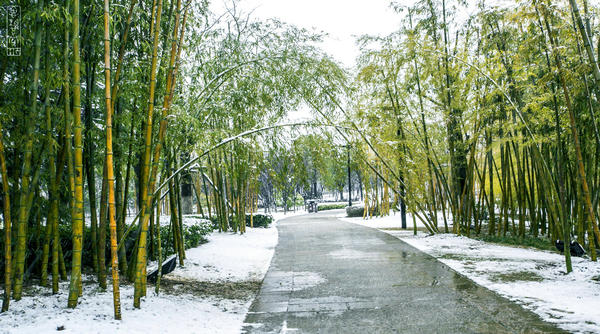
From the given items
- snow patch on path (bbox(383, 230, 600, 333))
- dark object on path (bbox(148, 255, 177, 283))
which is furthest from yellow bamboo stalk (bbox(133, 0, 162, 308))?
snow patch on path (bbox(383, 230, 600, 333))

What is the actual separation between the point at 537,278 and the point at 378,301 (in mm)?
1849

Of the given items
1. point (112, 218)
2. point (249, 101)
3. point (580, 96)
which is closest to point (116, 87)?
point (112, 218)

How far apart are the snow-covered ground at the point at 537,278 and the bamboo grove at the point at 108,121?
87.2 inches

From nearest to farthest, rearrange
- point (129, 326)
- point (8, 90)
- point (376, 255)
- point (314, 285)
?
point (129, 326)
point (8, 90)
point (314, 285)
point (376, 255)

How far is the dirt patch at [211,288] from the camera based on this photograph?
160 inches

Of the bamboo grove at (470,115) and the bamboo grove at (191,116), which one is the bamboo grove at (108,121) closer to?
the bamboo grove at (191,116)

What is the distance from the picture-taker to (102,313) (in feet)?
9.56

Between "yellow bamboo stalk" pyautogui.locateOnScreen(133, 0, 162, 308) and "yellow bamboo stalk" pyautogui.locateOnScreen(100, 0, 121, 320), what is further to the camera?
"yellow bamboo stalk" pyautogui.locateOnScreen(133, 0, 162, 308)

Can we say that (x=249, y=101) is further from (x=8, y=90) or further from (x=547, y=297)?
(x=547, y=297)

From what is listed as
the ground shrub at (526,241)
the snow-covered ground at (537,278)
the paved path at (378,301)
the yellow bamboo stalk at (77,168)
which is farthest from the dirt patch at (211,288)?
the ground shrub at (526,241)

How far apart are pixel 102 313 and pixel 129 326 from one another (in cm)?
29
